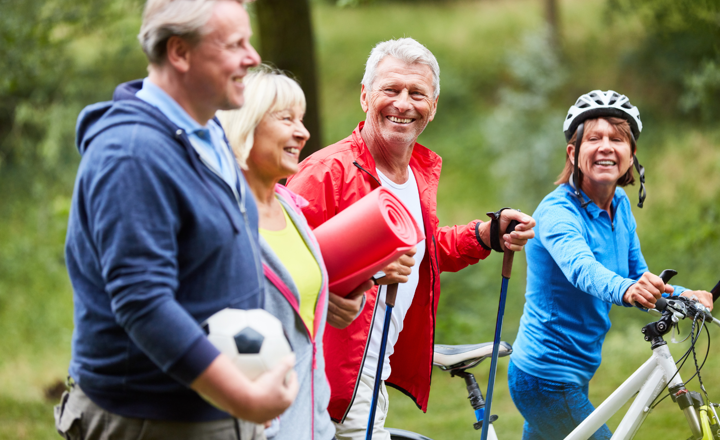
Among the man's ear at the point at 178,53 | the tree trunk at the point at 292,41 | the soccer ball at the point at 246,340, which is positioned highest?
the tree trunk at the point at 292,41

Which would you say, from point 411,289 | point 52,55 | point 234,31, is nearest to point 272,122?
point 234,31

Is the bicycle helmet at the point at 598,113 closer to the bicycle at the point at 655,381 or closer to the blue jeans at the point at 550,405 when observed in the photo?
the bicycle at the point at 655,381

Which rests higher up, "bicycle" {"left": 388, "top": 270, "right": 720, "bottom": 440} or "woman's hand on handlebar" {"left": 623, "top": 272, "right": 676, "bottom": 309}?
"woman's hand on handlebar" {"left": 623, "top": 272, "right": 676, "bottom": 309}

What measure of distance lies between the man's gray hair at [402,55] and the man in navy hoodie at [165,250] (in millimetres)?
1425

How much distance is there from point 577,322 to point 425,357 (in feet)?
2.29

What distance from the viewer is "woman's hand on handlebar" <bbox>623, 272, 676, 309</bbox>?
254 cm

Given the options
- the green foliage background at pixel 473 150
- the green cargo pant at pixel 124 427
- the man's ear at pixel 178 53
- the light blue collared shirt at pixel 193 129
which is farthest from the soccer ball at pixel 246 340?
the green foliage background at pixel 473 150

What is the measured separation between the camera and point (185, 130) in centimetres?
152

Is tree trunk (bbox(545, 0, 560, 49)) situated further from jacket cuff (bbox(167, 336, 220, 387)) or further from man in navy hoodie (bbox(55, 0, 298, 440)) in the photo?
jacket cuff (bbox(167, 336, 220, 387))

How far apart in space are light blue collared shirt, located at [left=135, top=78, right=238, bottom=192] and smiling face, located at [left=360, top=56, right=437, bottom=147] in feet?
4.34

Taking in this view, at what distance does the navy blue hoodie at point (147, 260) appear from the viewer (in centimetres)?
136

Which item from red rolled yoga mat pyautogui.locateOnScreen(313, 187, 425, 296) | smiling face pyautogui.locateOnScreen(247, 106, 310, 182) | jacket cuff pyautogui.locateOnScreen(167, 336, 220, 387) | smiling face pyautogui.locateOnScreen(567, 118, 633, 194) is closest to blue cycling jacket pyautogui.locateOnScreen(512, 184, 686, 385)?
smiling face pyautogui.locateOnScreen(567, 118, 633, 194)

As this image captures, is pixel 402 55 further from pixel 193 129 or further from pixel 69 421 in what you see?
pixel 69 421

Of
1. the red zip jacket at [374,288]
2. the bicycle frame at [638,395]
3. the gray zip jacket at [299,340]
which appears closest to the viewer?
the gray zip jacket at [299,340]
